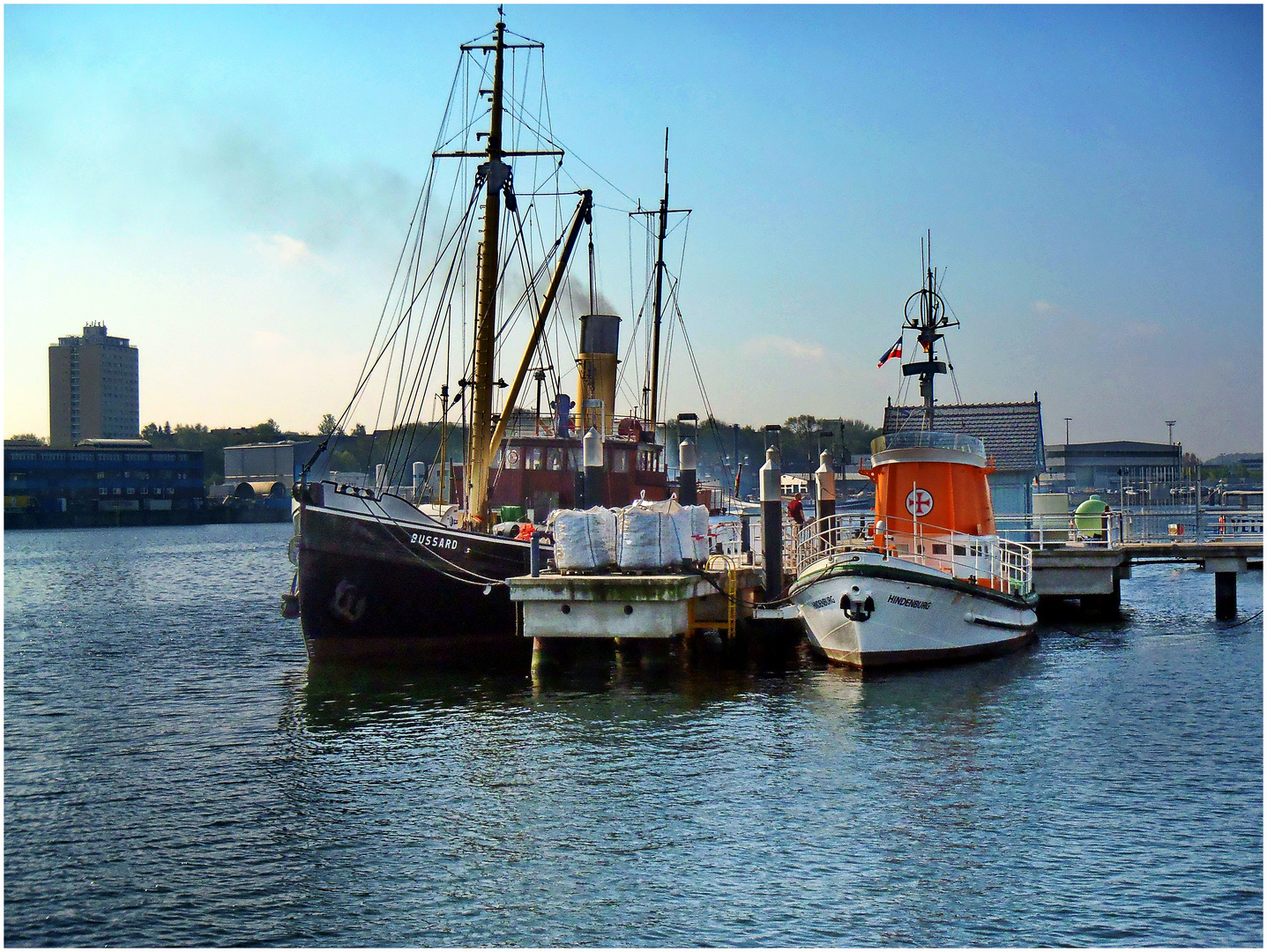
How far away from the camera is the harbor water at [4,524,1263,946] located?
35.1 ft

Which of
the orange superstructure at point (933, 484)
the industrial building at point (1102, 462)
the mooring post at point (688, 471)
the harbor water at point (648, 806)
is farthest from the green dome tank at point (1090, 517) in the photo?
the industrial building at point (1102, 462)

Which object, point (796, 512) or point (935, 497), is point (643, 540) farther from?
point (796, 512)

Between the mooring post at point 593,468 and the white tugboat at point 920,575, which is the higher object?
the mooring post at point 593,468

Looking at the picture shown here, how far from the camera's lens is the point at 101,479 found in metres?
137

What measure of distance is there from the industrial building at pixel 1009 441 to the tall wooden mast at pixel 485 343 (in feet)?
78.6

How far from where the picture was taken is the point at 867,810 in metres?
13.6

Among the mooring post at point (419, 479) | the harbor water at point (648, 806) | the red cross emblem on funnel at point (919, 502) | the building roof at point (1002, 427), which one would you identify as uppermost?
the building roof at point (1002, 427)

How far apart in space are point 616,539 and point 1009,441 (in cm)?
3100

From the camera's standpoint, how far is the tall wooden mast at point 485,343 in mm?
27844

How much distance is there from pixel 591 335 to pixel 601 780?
26.4 meters

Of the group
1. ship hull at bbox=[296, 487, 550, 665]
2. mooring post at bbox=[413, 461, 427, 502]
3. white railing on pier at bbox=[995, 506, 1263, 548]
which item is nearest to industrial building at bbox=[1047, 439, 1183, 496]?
white railing on pier at bbox=[995, 506, 1263, 548]

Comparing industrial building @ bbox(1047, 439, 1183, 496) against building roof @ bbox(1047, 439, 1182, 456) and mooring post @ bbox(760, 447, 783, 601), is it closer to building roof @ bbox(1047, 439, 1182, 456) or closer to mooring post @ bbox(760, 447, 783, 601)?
building roof @ bbox(1047, 439, 1182, 456)

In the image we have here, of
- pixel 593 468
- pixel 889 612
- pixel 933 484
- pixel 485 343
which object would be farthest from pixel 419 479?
pixel 889 612

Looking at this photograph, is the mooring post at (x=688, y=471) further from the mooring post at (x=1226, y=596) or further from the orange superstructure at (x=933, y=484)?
the mooring post at (x=1226, y=596)
